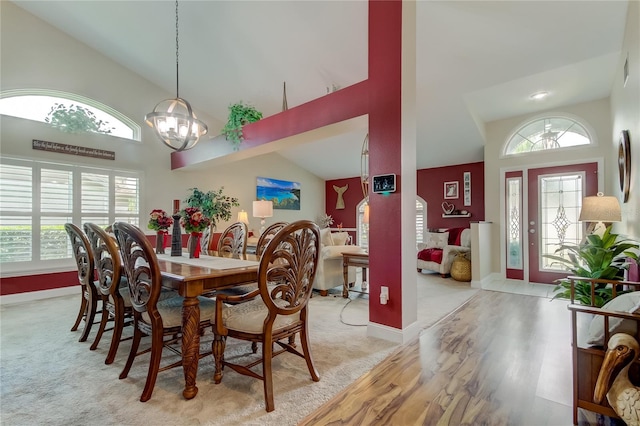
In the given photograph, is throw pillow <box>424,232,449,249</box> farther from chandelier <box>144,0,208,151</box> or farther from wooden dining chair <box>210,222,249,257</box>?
chandelier <box>144,0,208,151</box>

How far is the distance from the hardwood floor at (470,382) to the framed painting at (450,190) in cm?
409

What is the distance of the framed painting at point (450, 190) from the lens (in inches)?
266

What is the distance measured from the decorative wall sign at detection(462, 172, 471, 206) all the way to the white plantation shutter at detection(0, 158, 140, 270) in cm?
695

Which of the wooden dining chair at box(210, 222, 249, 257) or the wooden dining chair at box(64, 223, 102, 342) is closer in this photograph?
the wooden dining chair at box(64, 223, 102, 342)

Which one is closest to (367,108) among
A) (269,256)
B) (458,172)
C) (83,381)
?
(269,256)

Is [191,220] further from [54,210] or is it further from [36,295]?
[36,295]

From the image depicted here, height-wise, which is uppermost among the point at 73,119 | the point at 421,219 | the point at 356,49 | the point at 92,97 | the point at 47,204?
the point at 356,49

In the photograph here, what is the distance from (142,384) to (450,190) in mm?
6712

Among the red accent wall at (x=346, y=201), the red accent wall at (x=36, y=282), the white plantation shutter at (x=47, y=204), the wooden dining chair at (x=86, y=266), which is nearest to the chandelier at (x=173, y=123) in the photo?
the wooden dining chair at (x=86, y=266)

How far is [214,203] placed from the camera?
235 inches

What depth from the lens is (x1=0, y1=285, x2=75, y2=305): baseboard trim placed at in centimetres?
406

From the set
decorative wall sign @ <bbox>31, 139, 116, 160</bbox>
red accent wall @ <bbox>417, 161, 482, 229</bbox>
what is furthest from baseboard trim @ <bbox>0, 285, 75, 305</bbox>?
red accent wall @ <bbox>417, 161, 482, 229</bbox>

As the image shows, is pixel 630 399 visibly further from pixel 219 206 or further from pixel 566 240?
pixel 219 206

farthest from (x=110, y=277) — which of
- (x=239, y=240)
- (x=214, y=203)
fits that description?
(x=214, y=203)
